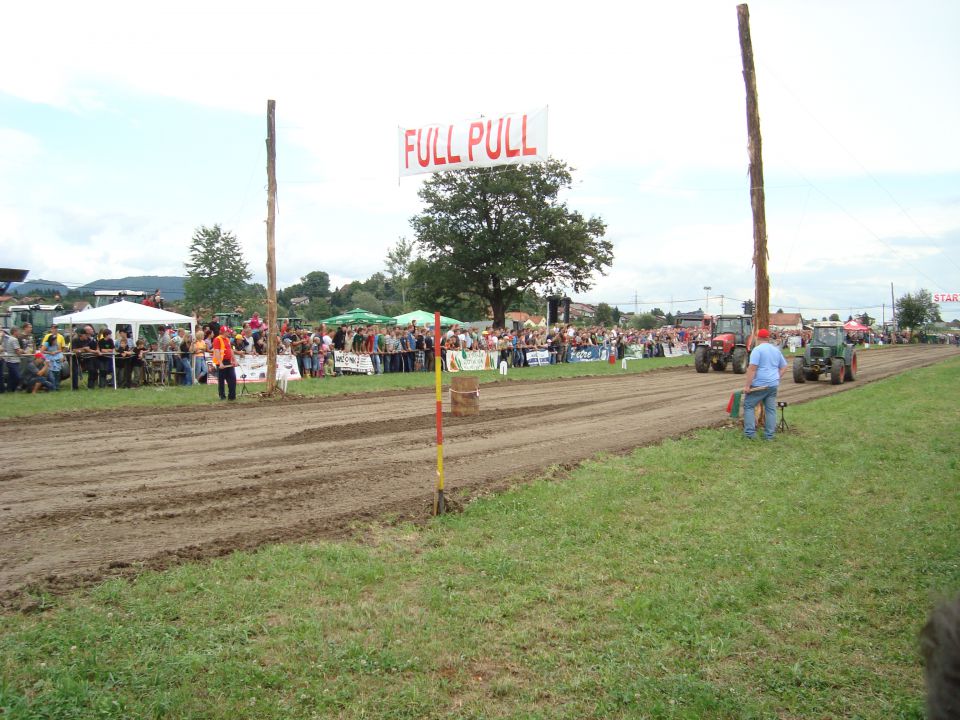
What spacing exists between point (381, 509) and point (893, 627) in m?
4.81

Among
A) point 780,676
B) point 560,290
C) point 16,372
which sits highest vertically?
point 560,290

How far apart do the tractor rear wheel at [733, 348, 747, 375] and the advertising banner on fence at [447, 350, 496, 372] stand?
34.1 feet

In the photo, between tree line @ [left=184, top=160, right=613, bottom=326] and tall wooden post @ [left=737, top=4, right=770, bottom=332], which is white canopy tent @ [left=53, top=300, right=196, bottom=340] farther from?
tree line @ [left=184, top=160, right=613, bottom=326]

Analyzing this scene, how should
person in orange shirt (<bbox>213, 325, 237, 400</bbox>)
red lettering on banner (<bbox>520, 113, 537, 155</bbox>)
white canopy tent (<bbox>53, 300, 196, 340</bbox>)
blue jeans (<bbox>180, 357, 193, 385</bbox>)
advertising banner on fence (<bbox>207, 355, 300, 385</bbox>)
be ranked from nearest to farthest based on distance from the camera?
1. red lettering on banner (<bbox>520, 113, 537, 155</bbox>)
2. person in orange shirt (<bbox>213, 325, 237, 400</bbox>)
3. advertising banner on fence (<bbox>207, 355, 300, 385</bbox>)
4. blue jeans (<bbox>180, 357, 193, 385</bbox>)
5. white canopy tent (<bbox>53, 300, 196, 340</bbox>)

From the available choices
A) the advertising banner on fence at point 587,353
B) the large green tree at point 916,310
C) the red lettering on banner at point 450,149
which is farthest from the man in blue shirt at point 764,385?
the large green tree at point 916,310

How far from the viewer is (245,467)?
9609 millimetres

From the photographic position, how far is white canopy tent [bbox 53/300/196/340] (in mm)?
22016

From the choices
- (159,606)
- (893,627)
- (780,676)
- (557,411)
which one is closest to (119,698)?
(159,606)

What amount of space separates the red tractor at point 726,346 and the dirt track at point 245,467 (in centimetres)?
1272

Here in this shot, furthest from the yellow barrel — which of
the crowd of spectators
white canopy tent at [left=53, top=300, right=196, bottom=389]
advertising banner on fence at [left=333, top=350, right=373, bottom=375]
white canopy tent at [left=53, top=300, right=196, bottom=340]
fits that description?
white canopy tent at [left=53, top=300, right=196, bottom=340]

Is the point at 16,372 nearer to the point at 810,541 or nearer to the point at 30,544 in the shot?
the point at 30,544

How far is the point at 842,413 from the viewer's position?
52.4 ft

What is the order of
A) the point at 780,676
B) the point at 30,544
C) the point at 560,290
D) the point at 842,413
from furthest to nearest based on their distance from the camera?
the point at 560,290
the point at 842,413
the point at 30,544
the point at 780,676

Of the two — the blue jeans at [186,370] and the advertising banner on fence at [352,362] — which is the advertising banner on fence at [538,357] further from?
the blue jeans at [186,370]
